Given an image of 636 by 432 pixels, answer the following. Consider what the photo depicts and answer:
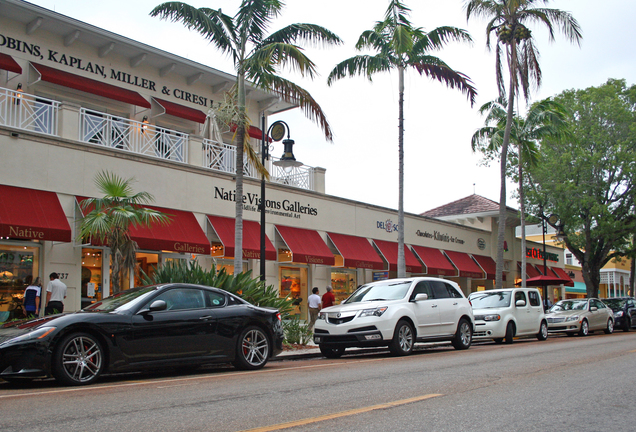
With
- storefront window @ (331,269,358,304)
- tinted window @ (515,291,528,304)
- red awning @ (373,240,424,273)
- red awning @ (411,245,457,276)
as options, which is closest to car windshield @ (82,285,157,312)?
tinted window @ (515,291,528,304)

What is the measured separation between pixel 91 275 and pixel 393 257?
48.7 feet

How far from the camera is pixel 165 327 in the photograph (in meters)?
8.94

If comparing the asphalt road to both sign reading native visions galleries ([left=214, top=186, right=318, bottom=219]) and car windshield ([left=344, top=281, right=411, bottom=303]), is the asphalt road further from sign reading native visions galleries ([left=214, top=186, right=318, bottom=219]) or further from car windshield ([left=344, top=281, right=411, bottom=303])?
sign reading native visions galleries ([left=214, top=186, right=318, bottom=219])

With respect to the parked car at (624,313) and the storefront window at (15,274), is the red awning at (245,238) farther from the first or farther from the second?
the parked car at (624,313)

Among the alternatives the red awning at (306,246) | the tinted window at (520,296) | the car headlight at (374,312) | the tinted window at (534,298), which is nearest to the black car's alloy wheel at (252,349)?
the car headlight at (374,312)

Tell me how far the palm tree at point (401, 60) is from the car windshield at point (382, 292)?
862 cm

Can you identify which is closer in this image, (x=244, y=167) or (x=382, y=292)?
(x=382, y=292)

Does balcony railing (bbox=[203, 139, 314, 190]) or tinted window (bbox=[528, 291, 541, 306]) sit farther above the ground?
balcony railing (bbox=[203, 139, 314, 190])

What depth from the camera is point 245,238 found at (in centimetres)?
2036

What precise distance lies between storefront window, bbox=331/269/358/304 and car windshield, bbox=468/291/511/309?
8.17 metres

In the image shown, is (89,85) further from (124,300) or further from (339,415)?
(339,415)

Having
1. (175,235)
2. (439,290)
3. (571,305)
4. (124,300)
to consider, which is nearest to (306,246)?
(175,235)

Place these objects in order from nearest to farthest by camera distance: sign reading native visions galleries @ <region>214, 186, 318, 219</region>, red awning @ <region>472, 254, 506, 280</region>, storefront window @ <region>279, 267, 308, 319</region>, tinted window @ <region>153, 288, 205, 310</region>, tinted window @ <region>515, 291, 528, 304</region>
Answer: tinted window @ <region>153, 288, 205, 310</region>, tinted window @ <region>515, 291, 528, 304</region>, sign reading native visions galleries @ <region>214, 186, 318, 219</region>, storefront window @ <region>279, 267, 308, 319</region>, red awning @ <region>472, 254, 506, 280</region>

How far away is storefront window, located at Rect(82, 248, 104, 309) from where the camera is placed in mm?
17016
